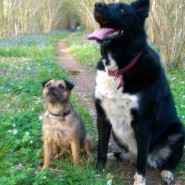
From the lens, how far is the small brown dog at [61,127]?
13.8ft

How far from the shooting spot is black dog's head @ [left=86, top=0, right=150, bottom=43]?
339 cm

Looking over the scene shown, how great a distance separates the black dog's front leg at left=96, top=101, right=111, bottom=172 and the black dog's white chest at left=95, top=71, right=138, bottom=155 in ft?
0.26

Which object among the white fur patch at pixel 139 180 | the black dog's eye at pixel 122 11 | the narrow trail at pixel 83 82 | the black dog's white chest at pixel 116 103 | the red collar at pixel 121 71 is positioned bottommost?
the white fur patch at pixel 139 180

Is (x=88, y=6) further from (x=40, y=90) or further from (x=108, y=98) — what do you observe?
(x=108, y=98)

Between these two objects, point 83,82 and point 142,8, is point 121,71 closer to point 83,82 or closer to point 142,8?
point 142,8

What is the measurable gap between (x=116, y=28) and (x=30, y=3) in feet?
73.9

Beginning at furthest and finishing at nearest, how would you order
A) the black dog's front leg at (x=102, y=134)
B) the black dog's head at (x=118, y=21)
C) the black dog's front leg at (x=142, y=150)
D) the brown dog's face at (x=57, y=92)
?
the brown dog's face at (x=57, y=92) → the black dog's front leg at (x=102, y=134) → the black dog's front leg at (x=142, y=150) → the black dog's head at (x=118, y=21)

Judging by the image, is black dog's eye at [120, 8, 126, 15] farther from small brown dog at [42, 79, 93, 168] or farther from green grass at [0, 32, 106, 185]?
green grass at [0, 32, 106, 185]

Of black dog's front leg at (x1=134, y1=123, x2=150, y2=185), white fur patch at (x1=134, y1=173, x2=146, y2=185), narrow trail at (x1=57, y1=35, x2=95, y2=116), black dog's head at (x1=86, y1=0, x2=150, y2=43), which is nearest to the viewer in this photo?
black dog's head at (x1=86, y1=0, x2=150, y2=43)

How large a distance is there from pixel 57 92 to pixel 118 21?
133 cm

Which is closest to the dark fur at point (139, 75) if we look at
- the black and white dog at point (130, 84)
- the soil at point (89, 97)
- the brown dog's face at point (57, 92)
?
the black and white dog at point (130, 84)

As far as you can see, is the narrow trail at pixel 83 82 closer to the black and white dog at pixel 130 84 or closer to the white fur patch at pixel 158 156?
the white fur patch at pixel 158 156

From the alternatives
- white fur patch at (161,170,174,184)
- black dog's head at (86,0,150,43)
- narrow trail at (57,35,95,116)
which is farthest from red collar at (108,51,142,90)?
narrow trail at (57,35,95,116)

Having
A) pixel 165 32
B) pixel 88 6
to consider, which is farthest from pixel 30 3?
pixel 165 32
